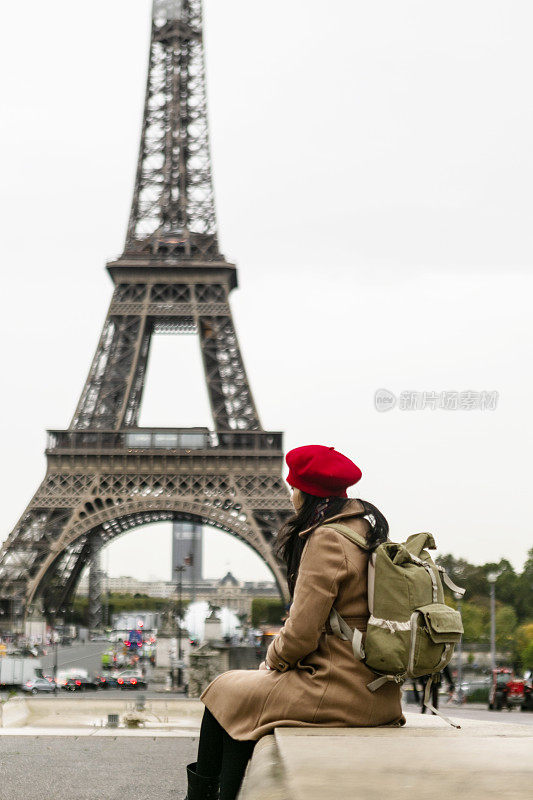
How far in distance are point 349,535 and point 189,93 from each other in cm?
5552

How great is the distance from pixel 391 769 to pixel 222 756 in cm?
225

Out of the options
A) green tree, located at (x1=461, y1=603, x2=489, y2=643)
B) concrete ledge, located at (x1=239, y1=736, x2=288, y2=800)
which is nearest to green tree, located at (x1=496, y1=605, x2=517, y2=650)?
green tree, located at (x1=461, y1=603, x2=489, y2=643)

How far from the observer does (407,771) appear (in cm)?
249

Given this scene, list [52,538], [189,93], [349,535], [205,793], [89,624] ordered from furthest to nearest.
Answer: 1. [89,624]
2. [189,93]
3. [52,538]
4. [205,793]
5. [349,535]

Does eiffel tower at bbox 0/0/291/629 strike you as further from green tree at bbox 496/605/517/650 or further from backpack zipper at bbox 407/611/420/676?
backpack zipper at bbox 407/611/420/676

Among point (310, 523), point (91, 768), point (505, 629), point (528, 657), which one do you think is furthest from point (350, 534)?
point (505, 629)

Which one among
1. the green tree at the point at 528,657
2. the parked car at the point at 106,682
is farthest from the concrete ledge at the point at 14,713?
the green tree at the point at 528,657

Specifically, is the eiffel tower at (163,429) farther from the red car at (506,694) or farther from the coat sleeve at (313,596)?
the coat sleeve at (313,596)

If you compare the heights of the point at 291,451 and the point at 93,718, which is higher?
the point at 291,451

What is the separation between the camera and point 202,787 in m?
4.68

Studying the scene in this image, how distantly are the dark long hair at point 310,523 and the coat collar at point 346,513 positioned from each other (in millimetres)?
12

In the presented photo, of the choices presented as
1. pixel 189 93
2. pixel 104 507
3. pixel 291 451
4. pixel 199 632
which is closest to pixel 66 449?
pixel 104 507

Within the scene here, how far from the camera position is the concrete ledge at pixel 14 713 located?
18.7m

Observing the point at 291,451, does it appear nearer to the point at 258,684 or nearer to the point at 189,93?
the point at 258,684
